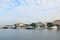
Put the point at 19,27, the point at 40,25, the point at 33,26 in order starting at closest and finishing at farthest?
the point at 33,26
the point at 40,25
the point at 19,27

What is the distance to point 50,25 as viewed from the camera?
354ft

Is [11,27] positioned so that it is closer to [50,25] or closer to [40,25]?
[40,25]

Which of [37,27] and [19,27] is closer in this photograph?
[37,27]

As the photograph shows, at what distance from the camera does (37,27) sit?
111812 millimetres

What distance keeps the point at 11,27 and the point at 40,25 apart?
19.7 m

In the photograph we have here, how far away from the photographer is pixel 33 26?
107000mm

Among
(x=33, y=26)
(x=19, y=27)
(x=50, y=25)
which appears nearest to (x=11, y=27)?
(x=19, y=27)

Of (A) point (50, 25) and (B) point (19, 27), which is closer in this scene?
(A) point (50, 25)

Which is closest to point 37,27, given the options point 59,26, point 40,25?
point 40,25

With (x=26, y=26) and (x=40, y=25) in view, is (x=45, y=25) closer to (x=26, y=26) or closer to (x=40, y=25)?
(x=40, y=25)

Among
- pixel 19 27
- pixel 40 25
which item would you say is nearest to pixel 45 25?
pixel 40 25

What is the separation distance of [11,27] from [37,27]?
18117mm

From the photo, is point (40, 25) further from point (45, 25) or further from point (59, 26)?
point (59, 26)

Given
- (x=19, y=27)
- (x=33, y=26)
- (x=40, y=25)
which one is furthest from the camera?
(x=19, y=27)
